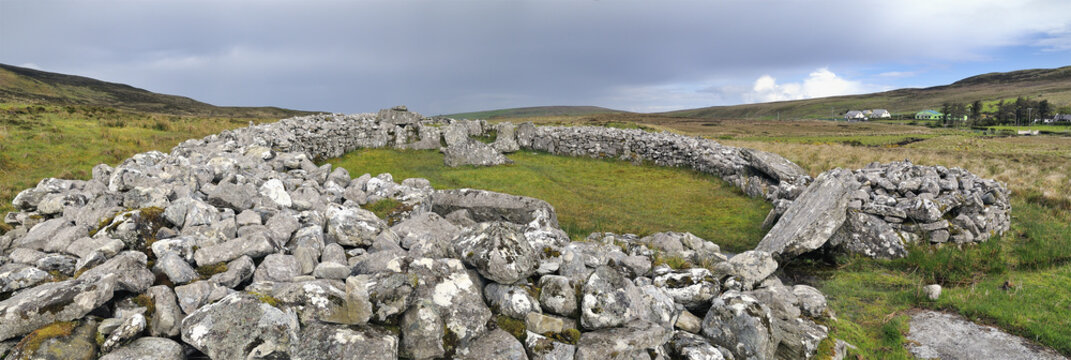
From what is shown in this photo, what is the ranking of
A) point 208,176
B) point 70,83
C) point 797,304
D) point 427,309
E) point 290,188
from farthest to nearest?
point 70,83 → point 290,188 → point 208,176 → point 797,304 → point 427,309

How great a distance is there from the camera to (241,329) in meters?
3.46

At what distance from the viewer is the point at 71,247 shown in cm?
473

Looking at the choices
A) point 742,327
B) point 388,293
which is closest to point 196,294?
point 388,293

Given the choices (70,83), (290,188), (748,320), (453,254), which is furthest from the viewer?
(70,83)

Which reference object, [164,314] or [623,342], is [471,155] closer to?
[623,342]

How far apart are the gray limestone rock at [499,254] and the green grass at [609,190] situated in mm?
6021

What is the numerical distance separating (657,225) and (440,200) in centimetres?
625

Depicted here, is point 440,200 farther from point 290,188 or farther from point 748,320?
point 748,320

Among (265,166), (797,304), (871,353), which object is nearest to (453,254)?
(797,304)

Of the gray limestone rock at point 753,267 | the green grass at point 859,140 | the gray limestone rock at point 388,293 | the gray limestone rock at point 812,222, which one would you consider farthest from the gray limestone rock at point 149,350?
the green grass at point 859,140

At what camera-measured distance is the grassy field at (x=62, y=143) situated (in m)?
12.3

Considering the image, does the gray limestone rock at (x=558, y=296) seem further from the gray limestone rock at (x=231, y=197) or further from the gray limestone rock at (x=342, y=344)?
the gray limestone rock at (x=231, y=197)

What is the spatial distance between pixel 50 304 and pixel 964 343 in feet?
32.3

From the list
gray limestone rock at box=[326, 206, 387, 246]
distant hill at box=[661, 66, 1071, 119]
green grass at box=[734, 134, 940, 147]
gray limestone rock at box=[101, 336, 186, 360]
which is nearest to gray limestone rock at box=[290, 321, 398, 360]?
gray limestone rock at box=[101, 336, 186, 360]
